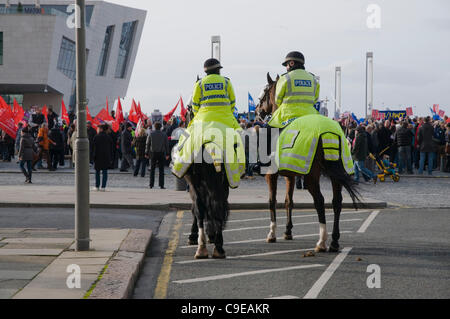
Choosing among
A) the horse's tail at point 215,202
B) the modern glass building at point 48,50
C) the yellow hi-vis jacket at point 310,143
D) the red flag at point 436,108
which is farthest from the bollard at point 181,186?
the modern glass building at point 48,50

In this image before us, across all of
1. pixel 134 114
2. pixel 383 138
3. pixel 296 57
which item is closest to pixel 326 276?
pixel 296 57

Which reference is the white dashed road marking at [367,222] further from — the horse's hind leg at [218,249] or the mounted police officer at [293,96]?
the horse's hind leg at [218,249]

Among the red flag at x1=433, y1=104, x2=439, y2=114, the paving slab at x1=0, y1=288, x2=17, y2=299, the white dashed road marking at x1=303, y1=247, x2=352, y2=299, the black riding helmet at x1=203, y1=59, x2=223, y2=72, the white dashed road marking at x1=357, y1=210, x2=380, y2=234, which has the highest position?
the red flag at x1=433, y1=104, x2=439, y2=114

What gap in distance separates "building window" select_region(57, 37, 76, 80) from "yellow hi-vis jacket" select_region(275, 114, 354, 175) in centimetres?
5665

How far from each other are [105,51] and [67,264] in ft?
236

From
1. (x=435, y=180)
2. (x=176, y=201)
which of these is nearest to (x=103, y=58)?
(x=435, y=180)

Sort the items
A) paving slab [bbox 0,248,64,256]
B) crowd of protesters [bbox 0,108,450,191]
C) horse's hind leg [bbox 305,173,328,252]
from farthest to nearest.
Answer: crowd of protesters [bbox 0,108,450,191] → horse's hind leg [bbox 305,173,328,252] → paving slab [bbox 0,248,64,256]

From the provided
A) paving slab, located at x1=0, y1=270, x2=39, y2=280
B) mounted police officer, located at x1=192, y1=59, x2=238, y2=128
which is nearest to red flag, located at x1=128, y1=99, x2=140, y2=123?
mounted police officer, located at x1=192, y1=59, x2=238, y2=128

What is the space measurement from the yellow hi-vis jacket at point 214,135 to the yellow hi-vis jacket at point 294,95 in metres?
0.70

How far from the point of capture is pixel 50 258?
24.9ft

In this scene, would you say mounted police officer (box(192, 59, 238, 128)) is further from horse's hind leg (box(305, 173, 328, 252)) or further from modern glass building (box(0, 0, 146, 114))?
modern glass building (box(0, 0, 146, 114))

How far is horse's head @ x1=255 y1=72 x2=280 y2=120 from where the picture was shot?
30.8ft

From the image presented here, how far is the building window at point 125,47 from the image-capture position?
266ft

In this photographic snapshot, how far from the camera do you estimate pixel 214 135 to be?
779 centimetres
